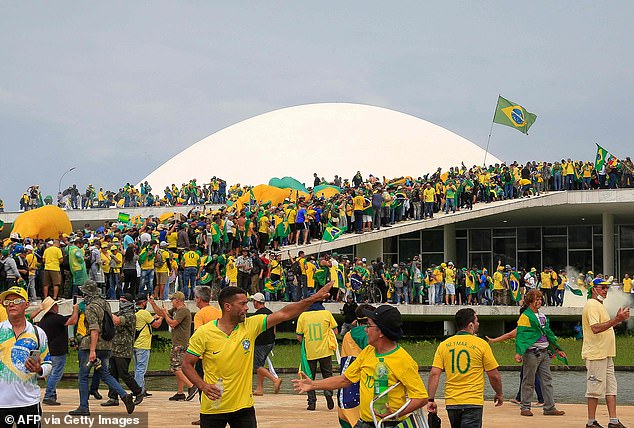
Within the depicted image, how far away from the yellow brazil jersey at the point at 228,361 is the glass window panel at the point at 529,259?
35.5 meters

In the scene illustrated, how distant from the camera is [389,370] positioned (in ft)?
20.3

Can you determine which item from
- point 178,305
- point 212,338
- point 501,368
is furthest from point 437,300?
point 212,338

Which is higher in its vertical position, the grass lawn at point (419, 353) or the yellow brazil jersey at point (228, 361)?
the yellow brazil jersey at point (228, 361)

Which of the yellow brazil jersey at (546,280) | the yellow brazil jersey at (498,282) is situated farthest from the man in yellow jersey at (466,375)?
the yellow brazil jersey at (546,280)

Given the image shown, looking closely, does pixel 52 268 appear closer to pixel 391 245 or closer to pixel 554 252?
pixel 391 245

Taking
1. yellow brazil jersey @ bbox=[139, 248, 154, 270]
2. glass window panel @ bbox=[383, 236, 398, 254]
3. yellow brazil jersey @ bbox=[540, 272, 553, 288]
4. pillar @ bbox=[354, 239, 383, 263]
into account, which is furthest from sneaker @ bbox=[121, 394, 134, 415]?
glass window panel @ bbox=[383, 236, 398, 254]

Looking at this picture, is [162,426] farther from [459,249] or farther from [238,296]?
[459,249]

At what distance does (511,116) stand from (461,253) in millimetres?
7078

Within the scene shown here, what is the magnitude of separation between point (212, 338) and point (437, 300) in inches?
855

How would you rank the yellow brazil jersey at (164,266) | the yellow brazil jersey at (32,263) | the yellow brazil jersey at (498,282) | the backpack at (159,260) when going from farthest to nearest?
the yellow brazil jersey at (498,282)
the yellow brazil jersey at (164,266)
the backpack at (159,260)
the yellow brazil jersey at (32,263)

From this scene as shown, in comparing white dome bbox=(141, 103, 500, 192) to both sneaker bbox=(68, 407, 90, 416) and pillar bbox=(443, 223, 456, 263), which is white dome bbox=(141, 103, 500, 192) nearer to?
pillar bbox=(443, 223, 456, 263)

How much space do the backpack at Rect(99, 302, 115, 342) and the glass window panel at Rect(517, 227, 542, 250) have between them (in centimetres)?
3197

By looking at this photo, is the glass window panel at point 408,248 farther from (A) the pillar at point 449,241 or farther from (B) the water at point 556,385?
(B) the water at point 556,385

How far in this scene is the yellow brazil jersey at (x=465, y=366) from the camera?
7.56 metres
